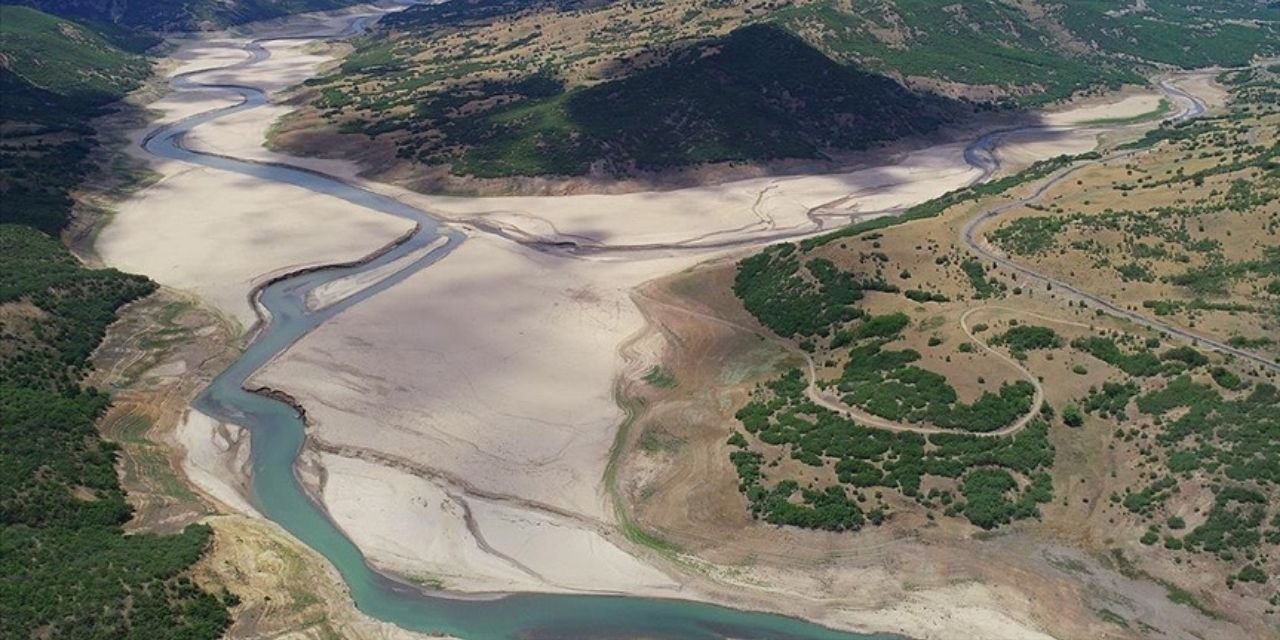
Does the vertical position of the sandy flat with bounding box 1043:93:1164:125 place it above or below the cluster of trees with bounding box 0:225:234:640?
above

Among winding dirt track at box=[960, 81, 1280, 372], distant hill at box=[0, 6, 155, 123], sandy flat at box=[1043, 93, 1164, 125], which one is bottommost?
winding dirt track at box=[960, 81, 1280, 372]

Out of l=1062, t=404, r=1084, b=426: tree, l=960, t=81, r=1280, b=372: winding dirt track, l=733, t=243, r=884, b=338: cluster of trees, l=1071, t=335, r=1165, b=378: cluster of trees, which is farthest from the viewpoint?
l=733, t=243, r=884, b=338: cluster of trees

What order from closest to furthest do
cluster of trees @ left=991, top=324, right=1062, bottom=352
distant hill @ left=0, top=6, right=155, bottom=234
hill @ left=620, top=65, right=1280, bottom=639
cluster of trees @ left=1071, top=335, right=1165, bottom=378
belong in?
hill @ left=620, top=65, right=1280, bottom=639
cluster of trees @ left=1071, top=335, right=1165, bottom=378
cluster of trees @ left=991, top=324, right=1062, bottom=352
distant hill @ left=0, top=6, right=155, bottom=234

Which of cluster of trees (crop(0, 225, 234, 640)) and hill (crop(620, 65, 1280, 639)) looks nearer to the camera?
cluster of trees (crop(0, 225, 234, 640))

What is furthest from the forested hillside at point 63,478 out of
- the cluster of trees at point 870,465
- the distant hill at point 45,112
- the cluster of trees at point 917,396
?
the cluster of trees at point 917,396

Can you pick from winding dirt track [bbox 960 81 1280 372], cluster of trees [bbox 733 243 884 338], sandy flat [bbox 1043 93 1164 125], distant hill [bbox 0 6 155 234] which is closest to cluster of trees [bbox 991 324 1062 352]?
winding dirt track [bbox 960 81 1280 372]

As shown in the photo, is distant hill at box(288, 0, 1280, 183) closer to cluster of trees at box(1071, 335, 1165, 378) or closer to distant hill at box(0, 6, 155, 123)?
distant hill at box(0, 6, 155, 123)

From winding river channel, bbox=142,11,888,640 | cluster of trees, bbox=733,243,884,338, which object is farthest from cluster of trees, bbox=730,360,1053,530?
cluster of trees, bbox=733,243,884,338

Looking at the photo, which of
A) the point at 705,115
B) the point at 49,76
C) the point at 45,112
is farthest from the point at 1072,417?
the point at 49,76
